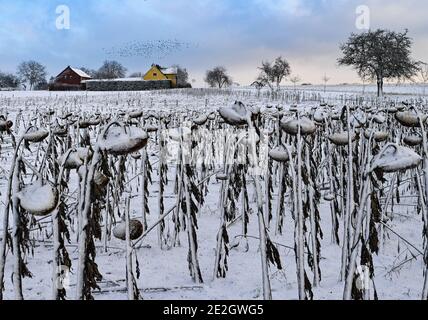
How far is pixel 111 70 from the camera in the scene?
72.6m

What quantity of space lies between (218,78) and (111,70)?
20909 mm

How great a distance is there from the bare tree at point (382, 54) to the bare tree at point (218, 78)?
26514 millimetres

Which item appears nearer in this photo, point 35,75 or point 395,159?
point 395,159

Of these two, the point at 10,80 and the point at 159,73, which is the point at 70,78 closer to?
the point at 10,80

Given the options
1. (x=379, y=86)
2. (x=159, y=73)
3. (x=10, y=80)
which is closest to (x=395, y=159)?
(x=379, y=86)

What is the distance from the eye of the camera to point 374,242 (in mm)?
1974

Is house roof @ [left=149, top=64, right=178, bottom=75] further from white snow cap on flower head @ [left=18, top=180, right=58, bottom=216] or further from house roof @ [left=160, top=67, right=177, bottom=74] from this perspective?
white snow cap on flower head @ [left=18, top=180, right=58, bottom=216]

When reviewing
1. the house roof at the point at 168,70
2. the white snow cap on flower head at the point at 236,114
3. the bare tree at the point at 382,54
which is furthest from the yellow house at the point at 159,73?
the white snow cap on flower head at the point at 236,114

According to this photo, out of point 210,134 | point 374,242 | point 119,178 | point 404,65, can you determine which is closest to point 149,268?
point 119,178

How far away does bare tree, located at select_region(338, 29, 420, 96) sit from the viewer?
108 feet

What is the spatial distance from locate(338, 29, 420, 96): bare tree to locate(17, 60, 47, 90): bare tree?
38283 mm

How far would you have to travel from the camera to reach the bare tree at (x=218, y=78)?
60331 mm
